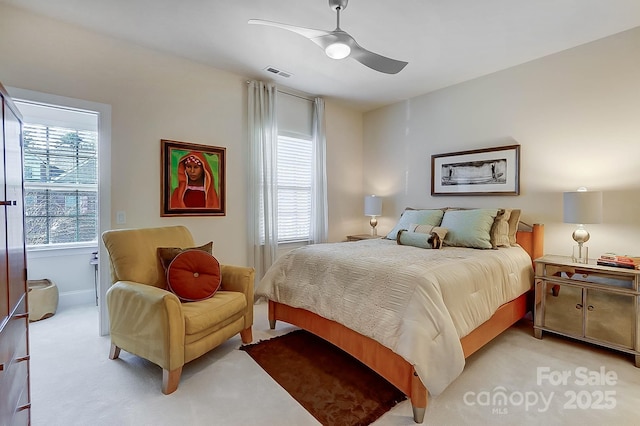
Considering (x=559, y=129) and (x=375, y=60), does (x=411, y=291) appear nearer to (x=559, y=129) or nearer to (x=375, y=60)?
(x=375, y=60)

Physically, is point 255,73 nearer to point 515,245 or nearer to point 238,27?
point 238,27

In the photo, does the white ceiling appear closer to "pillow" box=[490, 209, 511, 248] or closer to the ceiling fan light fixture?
the ceiling fan light fixture

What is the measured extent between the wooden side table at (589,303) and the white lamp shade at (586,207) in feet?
1.23

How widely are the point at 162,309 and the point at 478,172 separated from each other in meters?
3.54

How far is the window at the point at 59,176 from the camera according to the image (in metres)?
3.61

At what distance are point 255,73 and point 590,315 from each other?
4.00m

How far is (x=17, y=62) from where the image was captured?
2.38 m

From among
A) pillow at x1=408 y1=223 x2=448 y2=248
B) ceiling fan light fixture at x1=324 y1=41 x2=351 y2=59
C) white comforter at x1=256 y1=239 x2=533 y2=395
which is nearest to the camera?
white comforter at x1=256 y1=239 x2=533 y2=395

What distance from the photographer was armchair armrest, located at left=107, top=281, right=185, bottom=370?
1.88 metres

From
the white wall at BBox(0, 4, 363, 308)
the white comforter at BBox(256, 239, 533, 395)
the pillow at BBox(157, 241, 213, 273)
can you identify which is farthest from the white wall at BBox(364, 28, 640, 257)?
the pillow at BBox(157, 241, 213, 273)

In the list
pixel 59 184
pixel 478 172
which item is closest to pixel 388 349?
pixel 478 172

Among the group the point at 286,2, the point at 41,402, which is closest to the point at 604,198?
the point at 286,2

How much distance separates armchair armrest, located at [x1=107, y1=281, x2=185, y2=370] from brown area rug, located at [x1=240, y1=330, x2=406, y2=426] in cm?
69

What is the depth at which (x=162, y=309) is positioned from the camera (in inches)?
73.8
